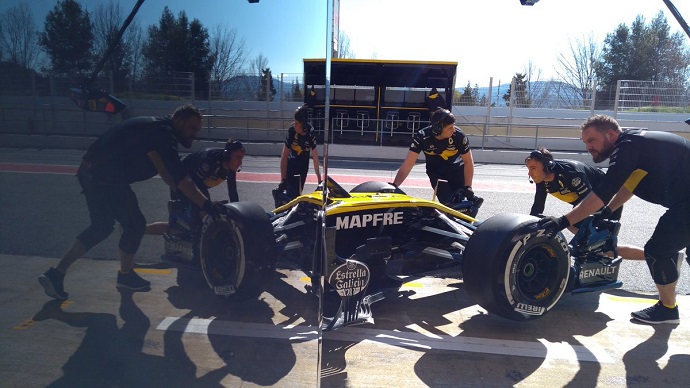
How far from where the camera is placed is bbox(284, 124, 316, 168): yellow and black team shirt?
4.81 feet

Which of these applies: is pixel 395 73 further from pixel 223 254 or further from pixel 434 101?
pixel 223 254

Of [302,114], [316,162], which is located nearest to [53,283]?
[302,114]

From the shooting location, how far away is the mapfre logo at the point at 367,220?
333 cm

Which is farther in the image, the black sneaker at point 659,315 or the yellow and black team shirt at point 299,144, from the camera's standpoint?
the black sneaker at point 659,315

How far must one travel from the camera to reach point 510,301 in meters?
3.42

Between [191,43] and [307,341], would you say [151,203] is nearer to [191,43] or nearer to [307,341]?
[191,43]

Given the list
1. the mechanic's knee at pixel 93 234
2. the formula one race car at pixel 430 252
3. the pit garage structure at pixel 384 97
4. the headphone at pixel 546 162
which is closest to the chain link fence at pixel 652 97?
the headphone at pixel 546 162

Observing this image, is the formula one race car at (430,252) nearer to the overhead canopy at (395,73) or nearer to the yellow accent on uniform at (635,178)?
the yellow accent on uniform at (635,178)

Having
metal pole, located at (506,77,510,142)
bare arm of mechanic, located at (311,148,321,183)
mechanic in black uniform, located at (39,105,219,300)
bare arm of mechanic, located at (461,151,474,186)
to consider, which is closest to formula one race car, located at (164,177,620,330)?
bare arm of mechanic, located at (311,148,321,183)

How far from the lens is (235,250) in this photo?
1.33 meters

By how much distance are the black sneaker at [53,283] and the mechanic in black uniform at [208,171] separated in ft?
0.61

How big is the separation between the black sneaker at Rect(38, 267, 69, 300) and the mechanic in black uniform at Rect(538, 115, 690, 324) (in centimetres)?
311

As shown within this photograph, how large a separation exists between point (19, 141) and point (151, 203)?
0.27m

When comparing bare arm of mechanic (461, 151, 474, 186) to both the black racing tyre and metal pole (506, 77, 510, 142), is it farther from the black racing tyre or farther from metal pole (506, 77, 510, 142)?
metal pole (506, 77, 510, 142)
